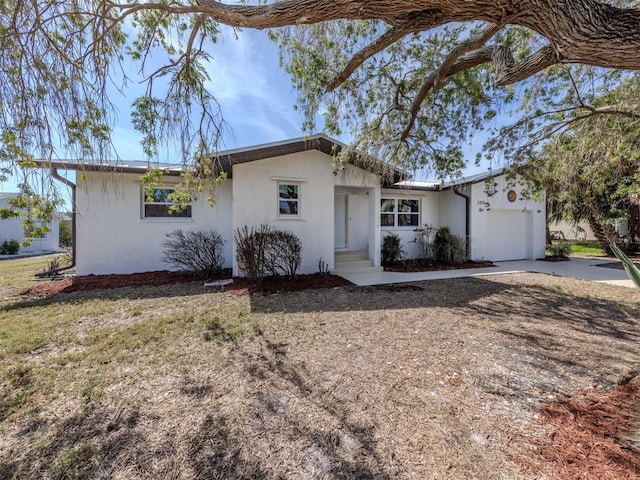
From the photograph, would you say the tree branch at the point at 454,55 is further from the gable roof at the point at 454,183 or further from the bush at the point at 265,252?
the gable roof at the point at 454,183

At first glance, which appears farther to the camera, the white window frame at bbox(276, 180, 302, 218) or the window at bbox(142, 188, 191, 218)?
the window at bbox(142, 188, 191, 218)

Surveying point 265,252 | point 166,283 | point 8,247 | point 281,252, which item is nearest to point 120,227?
point 166,283

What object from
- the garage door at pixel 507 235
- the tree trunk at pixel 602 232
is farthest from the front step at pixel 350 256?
the tree trunk at pixel 602 232

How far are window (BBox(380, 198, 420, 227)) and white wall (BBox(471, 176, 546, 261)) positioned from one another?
2.37 m

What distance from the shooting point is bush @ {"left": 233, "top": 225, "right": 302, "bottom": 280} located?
7546mm

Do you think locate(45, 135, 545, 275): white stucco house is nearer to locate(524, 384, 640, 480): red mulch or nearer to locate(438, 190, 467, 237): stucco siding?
locate(438, 190, 467, 237): stucco siding

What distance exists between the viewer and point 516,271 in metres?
10.2

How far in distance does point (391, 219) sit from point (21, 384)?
461 inches

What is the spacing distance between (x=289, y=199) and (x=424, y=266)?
5.96 metres

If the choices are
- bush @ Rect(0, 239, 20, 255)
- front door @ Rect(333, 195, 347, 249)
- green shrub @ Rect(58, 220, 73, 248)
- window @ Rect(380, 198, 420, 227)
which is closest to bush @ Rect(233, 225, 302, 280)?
front door @ Rect(333, 195, 347, 249)

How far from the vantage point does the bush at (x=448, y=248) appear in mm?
11680

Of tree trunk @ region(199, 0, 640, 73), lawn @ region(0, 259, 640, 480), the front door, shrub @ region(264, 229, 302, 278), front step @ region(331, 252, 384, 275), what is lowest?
lawn @ region(0, 259, 640, 480)

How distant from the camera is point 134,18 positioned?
14.4ft

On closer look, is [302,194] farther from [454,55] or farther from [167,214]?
[454,55]
